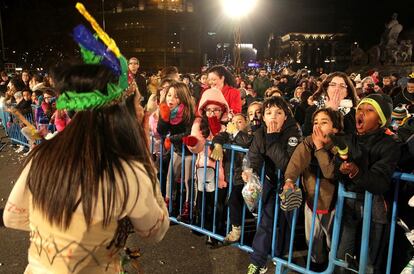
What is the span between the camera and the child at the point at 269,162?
379 centimetres

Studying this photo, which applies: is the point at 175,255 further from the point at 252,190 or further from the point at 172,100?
the point at 172,100

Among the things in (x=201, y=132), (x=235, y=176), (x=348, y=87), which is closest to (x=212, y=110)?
(x=201, y=132)

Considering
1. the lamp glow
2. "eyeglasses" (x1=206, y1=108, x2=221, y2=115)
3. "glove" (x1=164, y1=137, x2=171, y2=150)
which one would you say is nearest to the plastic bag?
"eyeglasses" (x1=206, y1=108, x2=221, y2=115)

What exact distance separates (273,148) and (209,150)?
995 millimetres


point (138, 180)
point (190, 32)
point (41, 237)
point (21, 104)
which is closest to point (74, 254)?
point (41, 237)

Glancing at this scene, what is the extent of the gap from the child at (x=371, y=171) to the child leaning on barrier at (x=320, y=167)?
171 mm

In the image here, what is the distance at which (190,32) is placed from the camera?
6844 cm

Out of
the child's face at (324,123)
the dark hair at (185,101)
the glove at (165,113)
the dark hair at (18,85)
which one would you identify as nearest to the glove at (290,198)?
the child's face at (324,123)

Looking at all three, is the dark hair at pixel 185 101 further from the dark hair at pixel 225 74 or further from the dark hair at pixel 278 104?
the dark hair at pixel 278 104

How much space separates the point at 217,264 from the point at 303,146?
1.65 meters

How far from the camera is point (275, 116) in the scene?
3826mm

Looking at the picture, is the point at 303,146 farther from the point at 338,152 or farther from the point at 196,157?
the point at 196,157

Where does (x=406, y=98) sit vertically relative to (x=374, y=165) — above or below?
above

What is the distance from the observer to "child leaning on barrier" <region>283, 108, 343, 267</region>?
342cm
